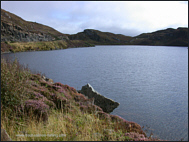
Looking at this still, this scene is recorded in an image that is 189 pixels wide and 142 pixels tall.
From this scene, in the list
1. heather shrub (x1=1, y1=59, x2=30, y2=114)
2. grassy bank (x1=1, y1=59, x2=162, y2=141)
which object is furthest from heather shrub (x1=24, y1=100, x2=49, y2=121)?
heather shrub (x1=1, y1=59, x2=30, y2=114)

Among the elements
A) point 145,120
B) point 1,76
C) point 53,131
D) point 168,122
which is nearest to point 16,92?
point 1,76

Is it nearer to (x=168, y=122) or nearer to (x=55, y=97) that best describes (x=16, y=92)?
(x=55, y=97)

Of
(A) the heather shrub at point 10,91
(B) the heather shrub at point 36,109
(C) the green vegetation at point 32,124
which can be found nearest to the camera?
(C) the green vegetation at point 32,124

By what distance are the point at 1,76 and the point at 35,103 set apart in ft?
6.44

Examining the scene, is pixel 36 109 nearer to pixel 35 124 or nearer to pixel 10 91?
pixel 35 124

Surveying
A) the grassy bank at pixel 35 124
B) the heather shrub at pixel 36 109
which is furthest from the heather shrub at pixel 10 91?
the heather shrub at pixel 36 109

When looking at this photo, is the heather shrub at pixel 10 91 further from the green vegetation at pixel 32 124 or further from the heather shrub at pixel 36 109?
the heather shrub at pixel 36 109

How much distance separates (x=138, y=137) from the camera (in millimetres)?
6461

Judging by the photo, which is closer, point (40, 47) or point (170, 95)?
point (170, 95)

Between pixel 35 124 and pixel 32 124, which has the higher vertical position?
pixel 32 124

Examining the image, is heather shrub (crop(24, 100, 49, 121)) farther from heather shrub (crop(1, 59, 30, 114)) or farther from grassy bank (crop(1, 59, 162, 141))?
heather shrub (crop(1, 59, 30, 114))

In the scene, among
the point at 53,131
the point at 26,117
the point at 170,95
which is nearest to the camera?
the point at 53,131

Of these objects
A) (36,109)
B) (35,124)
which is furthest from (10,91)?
(35,124)

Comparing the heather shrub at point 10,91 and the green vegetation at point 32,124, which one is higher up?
the heather shrub at point 10,91
